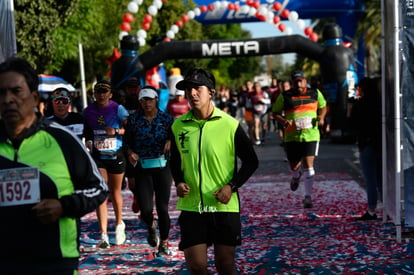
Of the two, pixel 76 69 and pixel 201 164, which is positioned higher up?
pixel 76 69

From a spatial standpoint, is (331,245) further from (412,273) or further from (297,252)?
(412,273)

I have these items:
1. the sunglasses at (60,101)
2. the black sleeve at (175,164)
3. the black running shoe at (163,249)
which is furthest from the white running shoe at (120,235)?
the black sleeve at (175,164)

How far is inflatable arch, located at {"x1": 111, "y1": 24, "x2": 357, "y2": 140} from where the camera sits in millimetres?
20484

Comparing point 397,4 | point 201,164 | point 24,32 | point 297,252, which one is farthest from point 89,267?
point 24,32

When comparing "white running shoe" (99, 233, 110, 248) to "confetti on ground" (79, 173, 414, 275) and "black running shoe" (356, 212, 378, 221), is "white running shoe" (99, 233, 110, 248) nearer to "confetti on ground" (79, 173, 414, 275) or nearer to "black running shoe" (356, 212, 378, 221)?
"confetti on ground" (79, 173, 414, 275)

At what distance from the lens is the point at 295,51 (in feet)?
69.7

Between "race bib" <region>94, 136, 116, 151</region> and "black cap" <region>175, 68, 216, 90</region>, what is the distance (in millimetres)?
3394

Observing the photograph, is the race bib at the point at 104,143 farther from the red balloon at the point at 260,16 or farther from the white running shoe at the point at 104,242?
the red balloon at the point at 260,16

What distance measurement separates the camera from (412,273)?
658cm

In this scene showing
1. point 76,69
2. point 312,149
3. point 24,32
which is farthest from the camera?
point 76,69

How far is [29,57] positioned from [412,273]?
21.7 metres

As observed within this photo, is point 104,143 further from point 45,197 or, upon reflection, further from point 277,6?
point 277,6

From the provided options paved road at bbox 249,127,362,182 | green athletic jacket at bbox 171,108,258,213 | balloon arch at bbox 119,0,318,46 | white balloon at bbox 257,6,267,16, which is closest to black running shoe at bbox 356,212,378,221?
paved road at bbox 249,127,362,182

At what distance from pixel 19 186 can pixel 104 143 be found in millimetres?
5236
